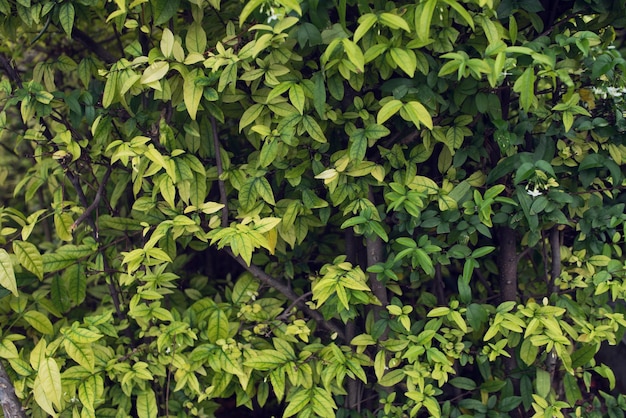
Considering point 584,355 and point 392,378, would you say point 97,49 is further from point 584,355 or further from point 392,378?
point 584,355

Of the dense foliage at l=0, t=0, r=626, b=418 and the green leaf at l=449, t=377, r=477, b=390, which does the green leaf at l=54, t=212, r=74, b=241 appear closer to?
the dense foliage at l=0, t=0, r=626, b=418

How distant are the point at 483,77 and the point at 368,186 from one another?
48cm

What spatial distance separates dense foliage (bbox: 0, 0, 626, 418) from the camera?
5.40 feet

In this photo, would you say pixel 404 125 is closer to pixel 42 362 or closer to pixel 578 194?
pixel 578 194

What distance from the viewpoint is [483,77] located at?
1.74 metres

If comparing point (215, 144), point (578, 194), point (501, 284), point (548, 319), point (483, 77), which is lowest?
point (501, 284)

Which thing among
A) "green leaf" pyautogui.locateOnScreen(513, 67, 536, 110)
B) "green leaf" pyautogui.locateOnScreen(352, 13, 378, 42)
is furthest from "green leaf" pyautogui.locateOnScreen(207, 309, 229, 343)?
"green leaf" pyautogui.locateOnScreen(513, 67, 536, 110)

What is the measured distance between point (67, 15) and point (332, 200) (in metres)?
0.98

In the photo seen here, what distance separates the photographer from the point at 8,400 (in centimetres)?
177

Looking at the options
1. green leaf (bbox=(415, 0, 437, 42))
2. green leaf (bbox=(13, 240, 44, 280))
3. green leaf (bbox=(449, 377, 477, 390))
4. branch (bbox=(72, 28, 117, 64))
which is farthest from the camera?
branch (bbox=(72, 28, 117, 64))

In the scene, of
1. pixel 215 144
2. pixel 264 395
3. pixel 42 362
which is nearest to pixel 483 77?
pixel 215 144

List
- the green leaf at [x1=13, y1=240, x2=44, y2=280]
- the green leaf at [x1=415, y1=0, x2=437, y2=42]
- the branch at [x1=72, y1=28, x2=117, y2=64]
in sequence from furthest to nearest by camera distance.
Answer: the branch at [x1=72, y1=28, x2=117, y2=64] → the green leaf at [x1=13, y1=240, x2=44, y2=280] → the green leaf at [x1=415, y1=0, x2=437, y2=42]

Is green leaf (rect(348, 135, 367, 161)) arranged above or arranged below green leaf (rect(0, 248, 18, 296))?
above

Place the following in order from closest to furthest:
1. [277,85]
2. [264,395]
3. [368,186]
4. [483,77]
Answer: [277,85]
[483,77]
[368,186]
[264,395]
